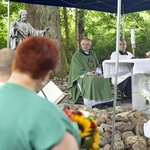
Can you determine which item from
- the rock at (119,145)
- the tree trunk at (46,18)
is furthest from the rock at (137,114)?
the tree trunk at (46,18)

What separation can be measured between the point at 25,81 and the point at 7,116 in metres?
0.17

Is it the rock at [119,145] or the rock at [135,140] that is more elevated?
the rock at [135,140]

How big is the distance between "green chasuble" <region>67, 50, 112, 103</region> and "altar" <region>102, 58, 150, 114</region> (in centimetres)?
30

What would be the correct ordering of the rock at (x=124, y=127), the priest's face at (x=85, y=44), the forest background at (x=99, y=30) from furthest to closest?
the forest background at (x=99, y=30)
the priest's face at (x=85, y=44)
the rock at (x=124, y=127)

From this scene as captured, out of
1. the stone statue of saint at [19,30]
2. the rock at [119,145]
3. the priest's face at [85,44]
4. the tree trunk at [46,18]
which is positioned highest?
the tree trunk at [46,18]

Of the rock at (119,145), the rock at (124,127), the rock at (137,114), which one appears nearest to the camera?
the rock at (119,145)

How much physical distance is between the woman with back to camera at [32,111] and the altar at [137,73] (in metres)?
4.31

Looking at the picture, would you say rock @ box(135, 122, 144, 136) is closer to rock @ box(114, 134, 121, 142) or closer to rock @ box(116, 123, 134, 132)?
rock @ box(116, 123, 134, 132)

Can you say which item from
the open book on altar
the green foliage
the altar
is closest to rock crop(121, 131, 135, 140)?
the altar

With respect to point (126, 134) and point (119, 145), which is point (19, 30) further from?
point (119, 145)

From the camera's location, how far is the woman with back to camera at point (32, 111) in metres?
1.22

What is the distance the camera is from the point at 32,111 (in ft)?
4.09

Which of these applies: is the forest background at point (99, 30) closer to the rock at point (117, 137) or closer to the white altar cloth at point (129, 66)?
the white altar cloth at point (129, 66)

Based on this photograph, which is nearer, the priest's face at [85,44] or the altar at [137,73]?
the altar at [137,73]
